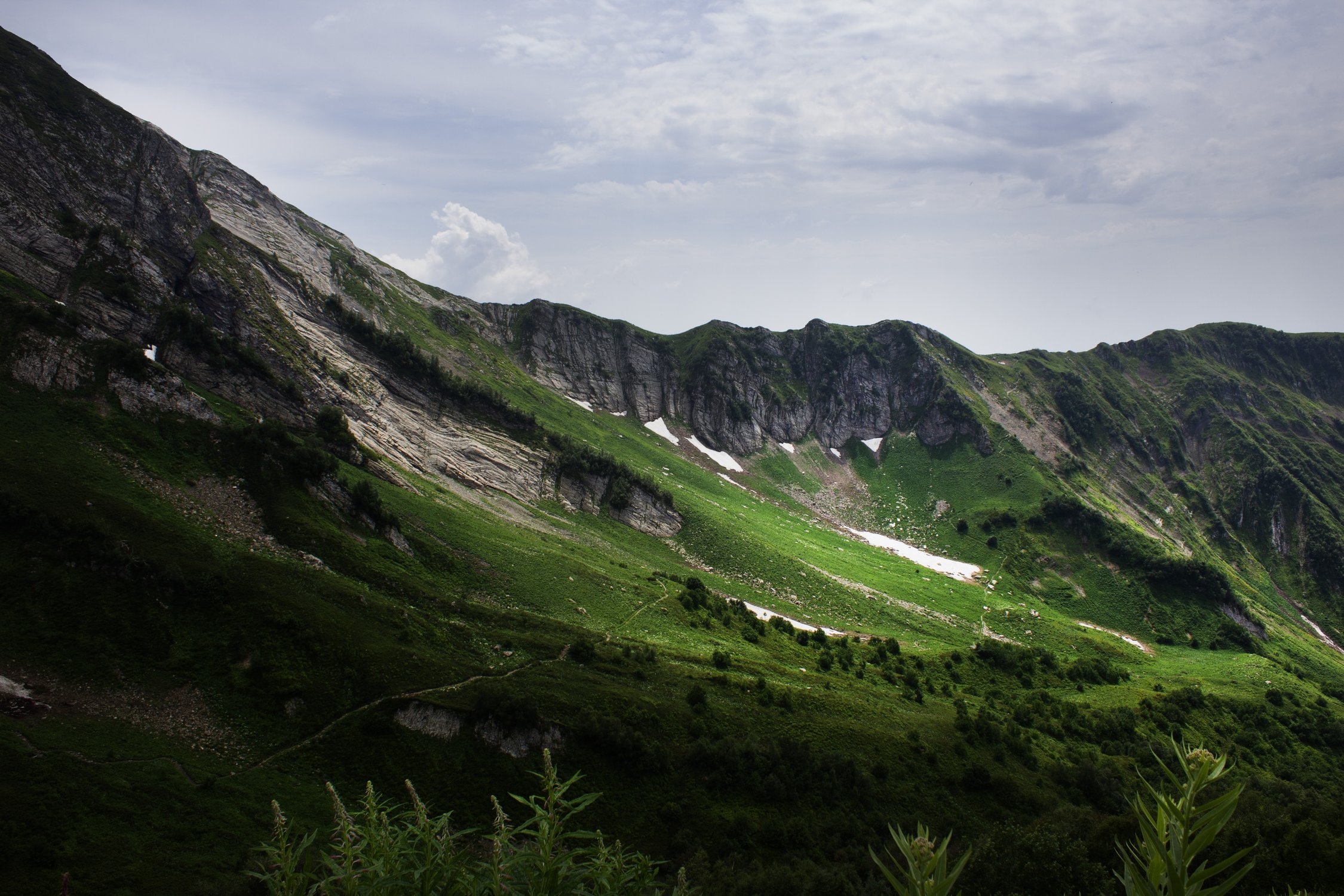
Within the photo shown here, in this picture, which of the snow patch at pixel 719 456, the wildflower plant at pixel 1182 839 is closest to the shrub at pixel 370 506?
the wildflower plant at pixel 1182 839

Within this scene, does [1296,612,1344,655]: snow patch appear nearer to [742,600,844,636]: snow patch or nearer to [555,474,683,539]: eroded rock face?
[742,600,844,636]: snow patch

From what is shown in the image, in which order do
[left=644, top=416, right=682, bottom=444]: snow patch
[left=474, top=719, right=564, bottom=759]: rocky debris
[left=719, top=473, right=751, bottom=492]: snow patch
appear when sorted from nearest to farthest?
1. [left=474, top=719, right=564, bottom=759]: rocky debris
2. [left=719, top=473, right=751, bottom=492]: snow patch
3. [left=644, top=416, right=682, bottom=444]: snow patch

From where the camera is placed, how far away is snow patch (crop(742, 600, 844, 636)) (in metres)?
87.5

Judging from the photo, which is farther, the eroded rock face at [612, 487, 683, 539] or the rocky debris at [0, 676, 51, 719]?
the eroded rock face at [612, 487, 683, 539]

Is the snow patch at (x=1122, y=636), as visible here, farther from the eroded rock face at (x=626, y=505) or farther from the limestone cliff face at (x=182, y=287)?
the limestone cliff face at (x=182, y=287)

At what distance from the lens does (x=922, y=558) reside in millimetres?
138000

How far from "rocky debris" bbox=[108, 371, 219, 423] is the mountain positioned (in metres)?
0.32

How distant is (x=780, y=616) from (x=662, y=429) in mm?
98335

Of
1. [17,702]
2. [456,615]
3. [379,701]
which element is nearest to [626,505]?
[456,615]

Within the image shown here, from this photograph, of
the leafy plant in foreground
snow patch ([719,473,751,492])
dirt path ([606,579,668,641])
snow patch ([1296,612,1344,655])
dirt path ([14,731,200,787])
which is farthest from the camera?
snow patch ([719,473,751,492])

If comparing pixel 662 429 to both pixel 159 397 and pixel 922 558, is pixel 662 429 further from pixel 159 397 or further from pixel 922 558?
pixel 159 397

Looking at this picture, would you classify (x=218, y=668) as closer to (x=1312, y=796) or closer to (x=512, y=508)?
(x=512, y=508)

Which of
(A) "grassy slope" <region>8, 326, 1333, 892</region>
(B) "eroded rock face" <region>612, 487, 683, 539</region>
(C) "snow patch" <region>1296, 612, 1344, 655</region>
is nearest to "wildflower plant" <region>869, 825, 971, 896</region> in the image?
(A) "grassy slope" <region>8, 326, 1333, 892</region>

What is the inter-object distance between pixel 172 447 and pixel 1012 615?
121 meters
